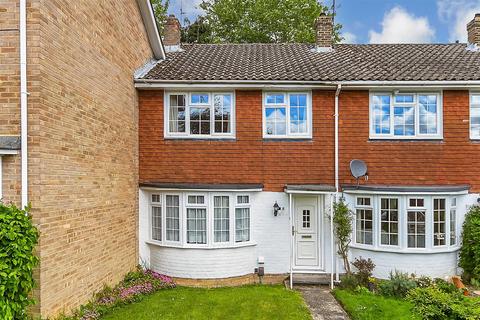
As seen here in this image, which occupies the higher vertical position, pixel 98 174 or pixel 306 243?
pixel 98 174

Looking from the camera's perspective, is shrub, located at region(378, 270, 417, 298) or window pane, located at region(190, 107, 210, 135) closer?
shrub, located at region(378, 270, 417, 298)

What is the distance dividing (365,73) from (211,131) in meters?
5.18

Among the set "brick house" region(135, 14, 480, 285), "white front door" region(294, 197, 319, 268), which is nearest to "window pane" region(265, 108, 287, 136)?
"brick house" region(135, 14, 480, 285)

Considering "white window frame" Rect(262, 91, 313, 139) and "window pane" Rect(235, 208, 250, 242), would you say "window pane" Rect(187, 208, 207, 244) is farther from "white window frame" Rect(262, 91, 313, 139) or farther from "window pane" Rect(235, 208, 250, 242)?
"white window frame" Rect(262, 91, 313, 139)

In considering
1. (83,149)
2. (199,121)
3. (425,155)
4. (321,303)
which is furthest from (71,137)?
(425,155)

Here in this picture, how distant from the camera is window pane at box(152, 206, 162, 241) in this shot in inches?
445

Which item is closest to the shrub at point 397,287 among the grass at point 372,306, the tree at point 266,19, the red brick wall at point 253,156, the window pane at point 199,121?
the grass at point 372,306

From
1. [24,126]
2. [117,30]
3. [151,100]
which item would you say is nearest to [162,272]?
[151,100]

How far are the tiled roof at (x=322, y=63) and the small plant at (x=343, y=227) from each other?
3924 mm

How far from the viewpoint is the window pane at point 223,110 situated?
37.5 feet

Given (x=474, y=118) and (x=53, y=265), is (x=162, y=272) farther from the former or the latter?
(x=474, y=118)

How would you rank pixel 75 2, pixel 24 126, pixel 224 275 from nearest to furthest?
pixel 24 126 < pixel 75 2 < pixel 224 275

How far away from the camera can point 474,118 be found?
11188 millimetres

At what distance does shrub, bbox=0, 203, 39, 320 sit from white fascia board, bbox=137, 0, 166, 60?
821 cm
